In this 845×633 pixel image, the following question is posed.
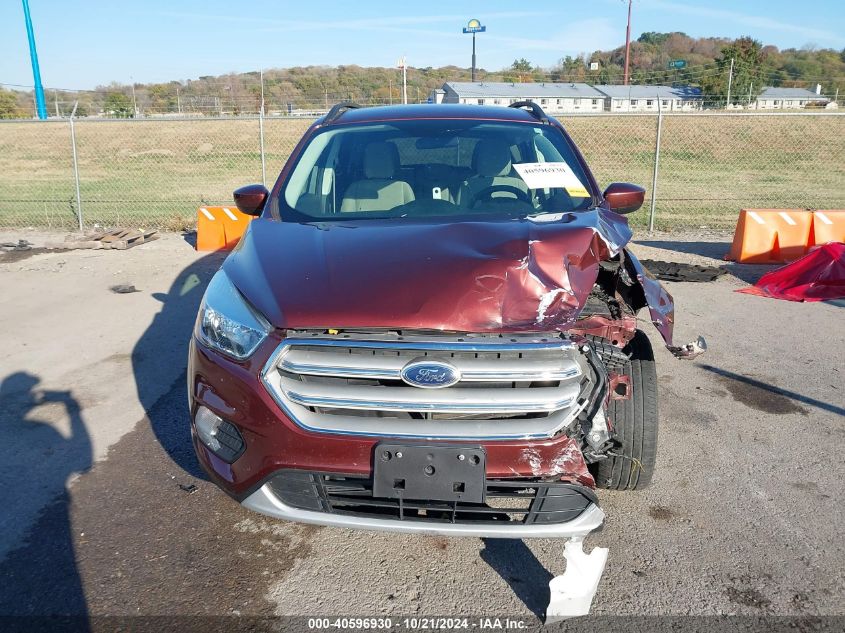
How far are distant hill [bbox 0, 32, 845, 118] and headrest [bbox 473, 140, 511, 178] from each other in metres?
17.9

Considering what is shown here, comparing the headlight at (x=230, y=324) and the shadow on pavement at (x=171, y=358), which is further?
the shadow on pavement at (x=171, y=358)

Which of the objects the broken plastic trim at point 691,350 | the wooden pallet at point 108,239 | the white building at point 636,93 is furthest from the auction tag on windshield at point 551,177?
the white building at point 636,93

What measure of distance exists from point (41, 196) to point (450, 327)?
1694 cm

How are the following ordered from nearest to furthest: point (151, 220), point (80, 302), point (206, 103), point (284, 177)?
point (284, 177) < point (80, 302) < point (151, 220) < point (206, 103)

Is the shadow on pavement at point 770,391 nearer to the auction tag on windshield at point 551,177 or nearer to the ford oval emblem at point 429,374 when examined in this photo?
the auction tag on windshield at point 551,177

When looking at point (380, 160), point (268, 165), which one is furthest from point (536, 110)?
point (268, 165)

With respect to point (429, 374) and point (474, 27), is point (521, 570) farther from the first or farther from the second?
point (474, 27)

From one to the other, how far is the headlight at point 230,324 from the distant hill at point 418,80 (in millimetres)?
19275

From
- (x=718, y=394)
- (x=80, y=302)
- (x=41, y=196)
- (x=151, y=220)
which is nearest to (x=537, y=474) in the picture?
(x=718, y=394)

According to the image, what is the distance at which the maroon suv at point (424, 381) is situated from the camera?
7.49 ft

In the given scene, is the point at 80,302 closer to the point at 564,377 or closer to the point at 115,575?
the point at 115,575

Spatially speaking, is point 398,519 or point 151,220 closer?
point 398,519

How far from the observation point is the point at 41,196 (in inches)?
636

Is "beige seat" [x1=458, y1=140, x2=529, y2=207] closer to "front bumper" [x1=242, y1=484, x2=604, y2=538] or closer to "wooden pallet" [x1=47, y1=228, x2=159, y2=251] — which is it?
"front bumper" [x1=242, y1=484, x2=604, y2=538]
